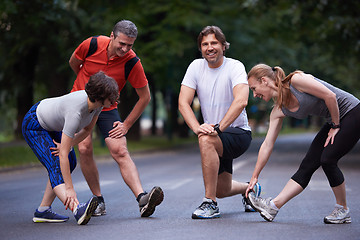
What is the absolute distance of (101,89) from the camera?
5785 millimetres

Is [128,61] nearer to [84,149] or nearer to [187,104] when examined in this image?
[187,104]

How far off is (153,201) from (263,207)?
107 cm

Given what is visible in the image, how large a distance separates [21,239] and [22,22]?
485 inches

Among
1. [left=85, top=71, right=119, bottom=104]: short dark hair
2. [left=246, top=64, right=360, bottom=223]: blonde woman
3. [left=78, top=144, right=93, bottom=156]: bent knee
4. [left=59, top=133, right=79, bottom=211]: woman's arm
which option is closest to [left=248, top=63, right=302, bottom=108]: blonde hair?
[left=246, top=64, right=360, bottom=223]: blonde woman

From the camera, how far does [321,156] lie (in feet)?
20.0

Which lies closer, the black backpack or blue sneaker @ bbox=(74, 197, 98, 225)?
blue sneaker @ bbox=(74, 197, 98, 225)

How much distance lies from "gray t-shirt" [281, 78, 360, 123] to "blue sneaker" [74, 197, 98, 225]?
1.92 m

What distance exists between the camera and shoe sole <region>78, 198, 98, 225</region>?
5885mm

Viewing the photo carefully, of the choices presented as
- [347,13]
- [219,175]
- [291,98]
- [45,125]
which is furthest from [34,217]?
[347,13]

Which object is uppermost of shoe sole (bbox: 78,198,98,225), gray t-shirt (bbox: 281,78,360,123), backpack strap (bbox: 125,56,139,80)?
backpack strap (bbox: 125,56,139,80)

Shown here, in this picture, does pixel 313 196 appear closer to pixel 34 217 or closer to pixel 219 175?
pixel 219 175

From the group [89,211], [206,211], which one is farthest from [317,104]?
[89,211]

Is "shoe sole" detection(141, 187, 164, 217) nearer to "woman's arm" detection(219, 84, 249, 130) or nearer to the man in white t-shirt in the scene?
the man in white t-shirt

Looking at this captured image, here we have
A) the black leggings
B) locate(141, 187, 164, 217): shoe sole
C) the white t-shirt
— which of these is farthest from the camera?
the white t-shirt
